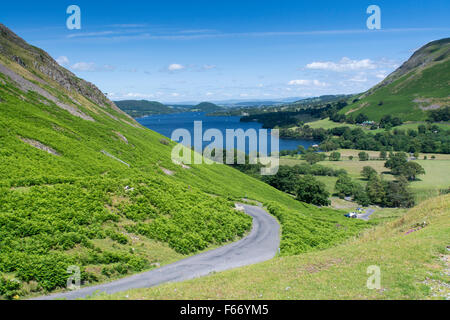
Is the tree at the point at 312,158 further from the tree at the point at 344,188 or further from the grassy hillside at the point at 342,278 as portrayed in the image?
the grassy hillside at the point at 342,278

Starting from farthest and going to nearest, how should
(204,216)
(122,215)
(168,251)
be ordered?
1. (204,216)
2. (122,215)
3. (168,251)

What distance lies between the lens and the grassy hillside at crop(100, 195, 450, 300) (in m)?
15.0

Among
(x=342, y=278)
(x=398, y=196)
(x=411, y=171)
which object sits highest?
(x=342, y=278)

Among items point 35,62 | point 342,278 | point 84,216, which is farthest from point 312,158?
point 342,278

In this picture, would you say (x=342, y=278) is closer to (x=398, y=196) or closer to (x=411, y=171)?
(x=398, y=196)

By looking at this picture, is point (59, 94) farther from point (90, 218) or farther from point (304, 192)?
point (304, 192)

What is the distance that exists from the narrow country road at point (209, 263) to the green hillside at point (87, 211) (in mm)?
1124

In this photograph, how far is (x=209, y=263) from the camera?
84.2ft

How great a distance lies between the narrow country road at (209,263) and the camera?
19.6 meters

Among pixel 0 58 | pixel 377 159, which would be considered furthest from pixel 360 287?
pixel 377 159

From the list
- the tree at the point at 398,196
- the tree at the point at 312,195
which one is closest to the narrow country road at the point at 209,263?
the tree at the point at 312,195

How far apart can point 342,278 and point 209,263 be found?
1161cm

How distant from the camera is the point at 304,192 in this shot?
301ft
